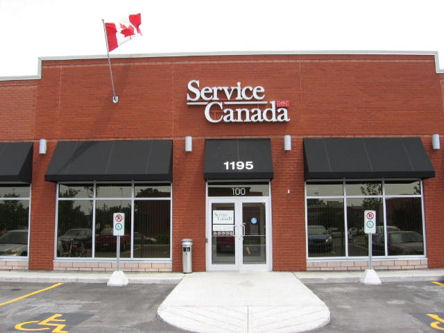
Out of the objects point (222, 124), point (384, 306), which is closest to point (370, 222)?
point (384, 306)

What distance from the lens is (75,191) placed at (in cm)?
1248

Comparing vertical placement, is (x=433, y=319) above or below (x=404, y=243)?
below

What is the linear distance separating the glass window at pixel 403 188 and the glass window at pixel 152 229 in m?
7.01

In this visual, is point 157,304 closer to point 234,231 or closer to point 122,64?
point 234,231

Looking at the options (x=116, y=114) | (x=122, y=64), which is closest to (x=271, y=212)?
(x=116, y=114)

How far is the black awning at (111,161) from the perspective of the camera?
38.2ft

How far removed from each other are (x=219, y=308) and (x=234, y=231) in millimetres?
4434

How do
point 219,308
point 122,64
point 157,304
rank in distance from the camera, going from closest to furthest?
point 219,308 < point 157,304 < point 122,64

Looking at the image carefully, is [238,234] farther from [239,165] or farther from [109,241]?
[109,241]

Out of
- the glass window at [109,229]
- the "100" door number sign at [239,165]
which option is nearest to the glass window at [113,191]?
the glass window at [109,229]

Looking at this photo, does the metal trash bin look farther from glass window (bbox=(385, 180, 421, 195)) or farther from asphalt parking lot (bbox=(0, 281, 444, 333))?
glass window (bbox=(385, 180, 421, 195))

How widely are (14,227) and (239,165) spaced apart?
7.65 meters

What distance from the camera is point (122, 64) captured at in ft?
42.1

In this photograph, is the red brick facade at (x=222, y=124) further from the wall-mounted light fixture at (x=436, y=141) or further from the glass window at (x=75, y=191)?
the glass window at (x=75, y=191)
